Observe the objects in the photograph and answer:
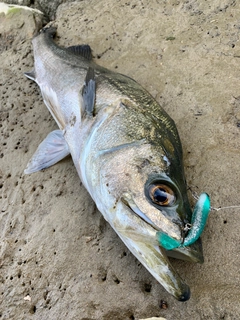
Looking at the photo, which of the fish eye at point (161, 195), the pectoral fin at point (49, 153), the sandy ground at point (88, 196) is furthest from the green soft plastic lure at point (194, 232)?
the pectoral fin at point (49, 153)

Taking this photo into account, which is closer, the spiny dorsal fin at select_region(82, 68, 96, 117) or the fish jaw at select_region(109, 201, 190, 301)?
the fish jaw at select_region(109, 201, 190, 301)

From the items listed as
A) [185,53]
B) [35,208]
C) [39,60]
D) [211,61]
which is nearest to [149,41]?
[185,53]

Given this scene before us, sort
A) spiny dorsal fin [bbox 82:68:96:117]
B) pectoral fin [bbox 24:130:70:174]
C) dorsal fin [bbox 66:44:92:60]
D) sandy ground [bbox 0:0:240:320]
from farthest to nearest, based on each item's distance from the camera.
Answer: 1. dorsal fin [bbox 66:44:92:60]
2. pectoral fin [bbox 24:130:70:174]
3. spiny dorsal fin [bbox 82:68:96:117]
4. sandy ground [bbox 0:0:240:320]

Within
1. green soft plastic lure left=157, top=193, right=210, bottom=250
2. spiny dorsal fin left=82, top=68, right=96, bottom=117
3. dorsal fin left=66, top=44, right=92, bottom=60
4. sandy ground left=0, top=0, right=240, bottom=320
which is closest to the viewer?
green soft plastic lure left=157, top=193, right=210, bottom=250

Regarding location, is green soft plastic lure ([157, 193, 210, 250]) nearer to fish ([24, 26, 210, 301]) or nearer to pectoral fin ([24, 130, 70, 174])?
fish ([24, 26, 210, 301])

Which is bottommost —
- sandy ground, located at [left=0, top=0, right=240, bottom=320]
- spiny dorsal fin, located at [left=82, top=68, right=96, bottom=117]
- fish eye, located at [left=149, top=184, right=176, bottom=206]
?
sandy ground, located at [left=0, top=0, right=240, bottom=320]

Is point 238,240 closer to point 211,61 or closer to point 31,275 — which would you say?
point 31,275

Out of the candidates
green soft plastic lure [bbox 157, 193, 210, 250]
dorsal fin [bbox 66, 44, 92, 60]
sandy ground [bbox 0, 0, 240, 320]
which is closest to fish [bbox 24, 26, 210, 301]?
green soft plastic lure [bbox 157, 193, 210, 250]
